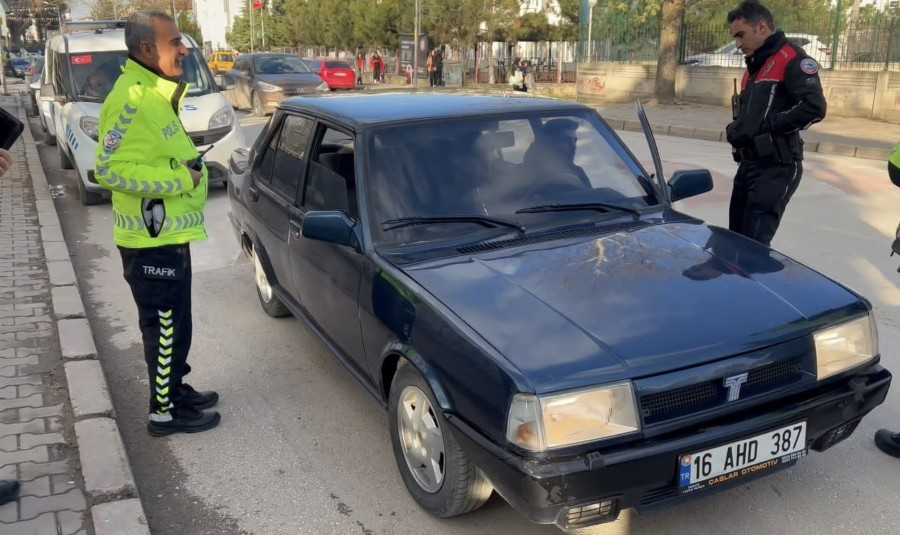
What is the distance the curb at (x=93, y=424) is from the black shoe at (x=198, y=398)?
14.4 inches

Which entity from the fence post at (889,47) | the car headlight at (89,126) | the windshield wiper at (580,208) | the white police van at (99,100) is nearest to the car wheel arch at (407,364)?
the windshield wiper at (580,208)

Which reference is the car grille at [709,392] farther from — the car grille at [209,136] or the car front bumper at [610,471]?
the car grille at [209,136]

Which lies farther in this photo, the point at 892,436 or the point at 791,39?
the point at 791,39

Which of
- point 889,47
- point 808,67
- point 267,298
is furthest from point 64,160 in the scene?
point 889,47

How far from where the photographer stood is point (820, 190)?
1005 centimetres

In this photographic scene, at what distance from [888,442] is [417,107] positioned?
9.11ft

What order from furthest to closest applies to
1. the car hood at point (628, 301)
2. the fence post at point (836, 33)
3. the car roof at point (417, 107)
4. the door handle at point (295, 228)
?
the fence post at point (836, 33) → the door handle at point (295, 228) → the car roof at point (417, 107) → the car hood at point (628, 301)

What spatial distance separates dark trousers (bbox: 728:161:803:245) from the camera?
4945 millimetres

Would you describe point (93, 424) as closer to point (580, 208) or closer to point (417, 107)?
point (417, 107)

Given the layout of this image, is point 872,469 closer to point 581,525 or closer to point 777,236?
point 581,525

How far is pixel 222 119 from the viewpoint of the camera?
10.2 metres

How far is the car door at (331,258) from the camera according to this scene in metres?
3.80

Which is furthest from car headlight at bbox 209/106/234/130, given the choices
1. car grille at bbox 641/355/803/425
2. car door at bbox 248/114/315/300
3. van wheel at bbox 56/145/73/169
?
car grille at bbox 641/355/803/425

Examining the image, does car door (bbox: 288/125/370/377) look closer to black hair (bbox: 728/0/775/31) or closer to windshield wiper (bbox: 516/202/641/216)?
windshield wiper (bbox: 516/202/641/216)
